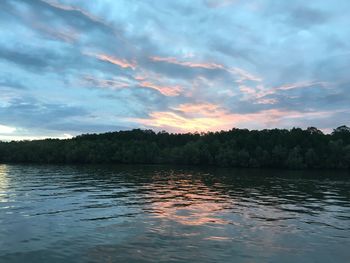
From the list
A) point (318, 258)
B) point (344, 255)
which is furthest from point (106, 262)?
point (344, 255)

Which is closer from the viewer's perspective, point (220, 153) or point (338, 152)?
point (338, 152)

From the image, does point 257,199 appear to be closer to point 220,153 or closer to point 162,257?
point 162,257

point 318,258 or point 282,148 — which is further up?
point 282,148

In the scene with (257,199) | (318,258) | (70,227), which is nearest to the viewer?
(318,258)

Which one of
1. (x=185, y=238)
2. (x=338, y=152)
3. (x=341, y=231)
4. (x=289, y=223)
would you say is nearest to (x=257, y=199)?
(x=289, y=223)

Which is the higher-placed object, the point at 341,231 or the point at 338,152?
the point at 338,152

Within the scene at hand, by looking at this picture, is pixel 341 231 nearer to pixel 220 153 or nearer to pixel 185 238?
pixel 185 238

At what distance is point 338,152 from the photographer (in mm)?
172125

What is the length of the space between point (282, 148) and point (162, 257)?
16515cm

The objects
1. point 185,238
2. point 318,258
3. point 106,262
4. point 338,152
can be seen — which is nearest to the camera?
point 106,262

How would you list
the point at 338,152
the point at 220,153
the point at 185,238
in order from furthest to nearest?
the point at 220,153 → the point at 338,152 → the point at 185,238

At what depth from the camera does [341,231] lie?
110 ft

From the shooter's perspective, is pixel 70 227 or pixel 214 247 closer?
pixel 214 247

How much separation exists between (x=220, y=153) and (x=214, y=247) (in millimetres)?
164611
